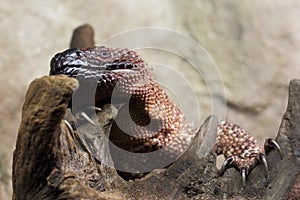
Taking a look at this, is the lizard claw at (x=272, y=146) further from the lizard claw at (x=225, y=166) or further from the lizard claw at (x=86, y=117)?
the lizard claw at (x=86, y=117)

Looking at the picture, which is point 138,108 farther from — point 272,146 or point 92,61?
point 272,146

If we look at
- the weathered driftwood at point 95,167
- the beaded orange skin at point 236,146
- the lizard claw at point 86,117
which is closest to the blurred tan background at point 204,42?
the beaded orange skin at point 236,146

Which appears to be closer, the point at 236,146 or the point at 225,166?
the point at 225,166

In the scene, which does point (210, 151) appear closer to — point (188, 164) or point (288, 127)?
point (188, 164)

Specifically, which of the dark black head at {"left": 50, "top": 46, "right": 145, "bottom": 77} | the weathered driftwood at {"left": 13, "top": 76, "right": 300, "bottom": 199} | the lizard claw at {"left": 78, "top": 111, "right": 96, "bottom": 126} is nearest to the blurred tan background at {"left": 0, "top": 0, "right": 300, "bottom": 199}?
the dark black head at {"left": 50, "top": 46, "right": 145, "bottom": 77}


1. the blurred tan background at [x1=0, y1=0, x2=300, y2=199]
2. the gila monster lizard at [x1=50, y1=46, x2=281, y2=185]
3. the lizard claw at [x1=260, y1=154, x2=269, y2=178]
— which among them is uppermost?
the blurred tan background at [x1=0, y1=0, x2=300, y2=199]

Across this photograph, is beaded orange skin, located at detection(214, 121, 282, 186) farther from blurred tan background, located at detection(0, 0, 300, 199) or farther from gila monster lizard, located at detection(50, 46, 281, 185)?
blurred tan background, located at detection(0, 0, 300, 199)

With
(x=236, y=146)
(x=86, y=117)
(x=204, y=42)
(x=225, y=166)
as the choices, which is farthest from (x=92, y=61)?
(x=204, y=42)

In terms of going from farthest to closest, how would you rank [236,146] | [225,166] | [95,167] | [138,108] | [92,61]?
[236,146] < [138,108] < [92,61] < [225,166] < [95,167]
